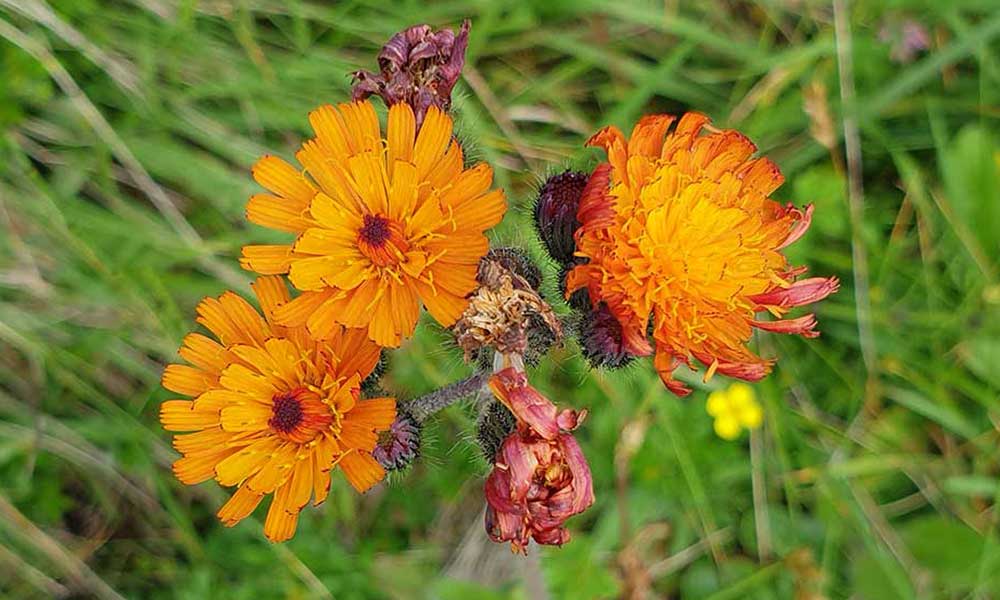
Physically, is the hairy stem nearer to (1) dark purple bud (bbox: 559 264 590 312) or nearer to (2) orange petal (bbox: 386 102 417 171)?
(1) dark purple bud (bbox: 559 264 590 312)

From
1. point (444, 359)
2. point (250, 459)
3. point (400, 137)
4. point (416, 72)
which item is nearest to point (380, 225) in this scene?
point (400, 137)

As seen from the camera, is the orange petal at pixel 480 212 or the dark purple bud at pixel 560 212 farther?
the dark purple bud at pixel 560 212

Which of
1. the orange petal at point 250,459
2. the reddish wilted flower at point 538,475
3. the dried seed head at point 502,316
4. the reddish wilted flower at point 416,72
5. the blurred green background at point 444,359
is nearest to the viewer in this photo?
the reddish wilted flower at point 538,475

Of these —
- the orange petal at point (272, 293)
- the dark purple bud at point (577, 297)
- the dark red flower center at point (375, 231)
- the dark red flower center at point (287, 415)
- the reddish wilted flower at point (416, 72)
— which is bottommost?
the dark red flower center at point (287, 415)

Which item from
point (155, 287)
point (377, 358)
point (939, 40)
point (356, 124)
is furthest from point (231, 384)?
point (939, 40)

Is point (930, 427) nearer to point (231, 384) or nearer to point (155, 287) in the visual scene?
point (231, 384)

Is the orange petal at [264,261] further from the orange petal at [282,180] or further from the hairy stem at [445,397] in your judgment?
the hairy stem at [445,397]

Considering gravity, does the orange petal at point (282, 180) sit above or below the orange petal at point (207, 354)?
above

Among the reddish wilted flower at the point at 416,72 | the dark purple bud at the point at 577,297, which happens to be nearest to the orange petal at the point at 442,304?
the dark purple bud at the point at 577,297
